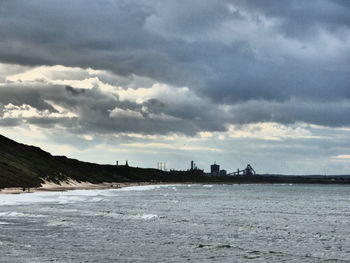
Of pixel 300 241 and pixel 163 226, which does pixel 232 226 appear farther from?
pixel 300 241

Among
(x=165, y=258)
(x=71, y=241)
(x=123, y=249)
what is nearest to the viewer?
(x=165, y=258)

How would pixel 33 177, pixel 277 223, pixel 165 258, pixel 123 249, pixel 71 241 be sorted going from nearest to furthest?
pixel 165 258
pixel 123 249
pixel 71 241
pixel 277 223
pixel 33 177

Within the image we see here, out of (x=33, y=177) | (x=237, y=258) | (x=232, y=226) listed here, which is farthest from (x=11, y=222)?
(x=33, y=177)

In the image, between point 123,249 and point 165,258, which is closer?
point 165,258

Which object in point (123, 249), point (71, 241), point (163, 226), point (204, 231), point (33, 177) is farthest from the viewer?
point (33, 177)

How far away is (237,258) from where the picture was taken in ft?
93.6

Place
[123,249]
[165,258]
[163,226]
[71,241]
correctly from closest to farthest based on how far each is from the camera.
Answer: [165,258] → [123,249] → [71,241] → [163,226]

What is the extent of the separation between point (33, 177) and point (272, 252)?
133 meters

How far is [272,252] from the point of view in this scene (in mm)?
31281

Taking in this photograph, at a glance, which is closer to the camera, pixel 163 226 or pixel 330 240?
pixel 330 240

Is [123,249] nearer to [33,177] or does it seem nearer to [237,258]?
[237,258]

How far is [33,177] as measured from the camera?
154500 millimetres

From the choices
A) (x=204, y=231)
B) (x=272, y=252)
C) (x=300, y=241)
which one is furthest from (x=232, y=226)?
(x=272, y=252)

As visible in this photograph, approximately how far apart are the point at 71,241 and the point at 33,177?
4973 inches
